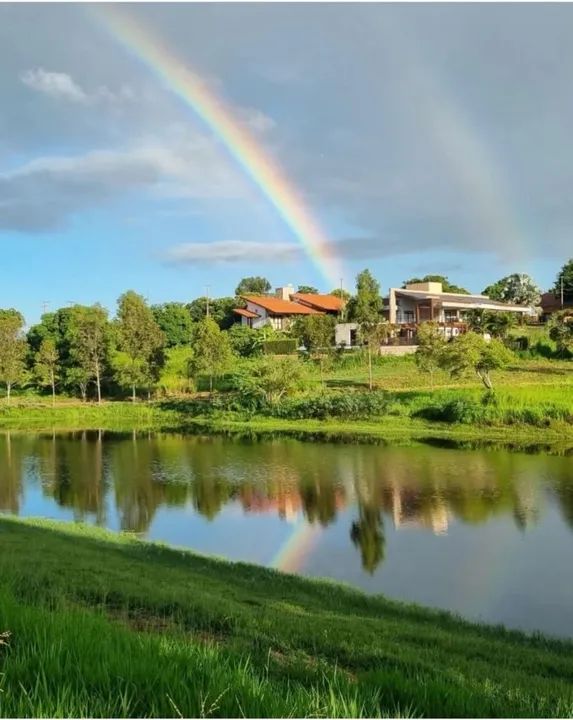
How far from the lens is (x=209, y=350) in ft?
141

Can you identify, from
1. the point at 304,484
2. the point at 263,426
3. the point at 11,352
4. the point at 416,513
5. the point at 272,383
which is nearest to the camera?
Answer: the point at 416,513

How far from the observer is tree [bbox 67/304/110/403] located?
46.9 meters

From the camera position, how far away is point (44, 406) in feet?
Answer: 147

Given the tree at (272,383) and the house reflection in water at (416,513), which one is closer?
the house reflection in water at (416,513)

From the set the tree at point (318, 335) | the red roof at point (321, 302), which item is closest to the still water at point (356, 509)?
the tree at point (318, 335)

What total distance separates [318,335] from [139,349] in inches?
505

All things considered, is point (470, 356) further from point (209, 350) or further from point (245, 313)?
point (245, 313)

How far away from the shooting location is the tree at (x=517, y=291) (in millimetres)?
76562

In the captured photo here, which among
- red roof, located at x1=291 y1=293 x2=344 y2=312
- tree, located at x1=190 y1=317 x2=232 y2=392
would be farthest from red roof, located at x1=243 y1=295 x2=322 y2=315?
tree, located at x1=190 y1=317 x2=232 y2=392

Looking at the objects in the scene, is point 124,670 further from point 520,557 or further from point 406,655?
point 520,557

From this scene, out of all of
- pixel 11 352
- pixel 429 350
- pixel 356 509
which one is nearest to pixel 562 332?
pixel 429 350

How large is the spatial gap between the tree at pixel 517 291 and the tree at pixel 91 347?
4704 cm

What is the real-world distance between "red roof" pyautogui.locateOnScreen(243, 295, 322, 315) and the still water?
34.5 m

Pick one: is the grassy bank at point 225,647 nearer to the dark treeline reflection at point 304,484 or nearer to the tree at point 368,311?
the dark treeline reflection at point 304,484
